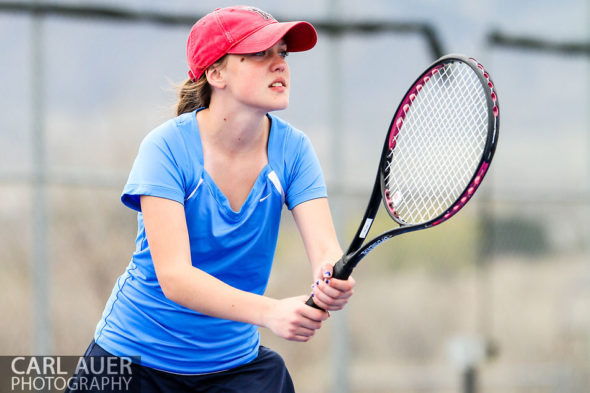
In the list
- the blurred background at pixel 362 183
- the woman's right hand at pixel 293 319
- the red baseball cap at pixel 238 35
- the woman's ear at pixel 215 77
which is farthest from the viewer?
the blurred background at pixel 362 183

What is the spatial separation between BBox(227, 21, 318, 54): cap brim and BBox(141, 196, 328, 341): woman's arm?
0.50 m

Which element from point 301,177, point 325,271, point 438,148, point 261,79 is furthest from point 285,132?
point 438,148

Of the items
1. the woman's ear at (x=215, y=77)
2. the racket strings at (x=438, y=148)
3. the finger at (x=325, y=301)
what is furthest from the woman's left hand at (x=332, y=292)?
the woman's ear at (x=215, y=77)

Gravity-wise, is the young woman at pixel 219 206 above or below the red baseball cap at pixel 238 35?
below

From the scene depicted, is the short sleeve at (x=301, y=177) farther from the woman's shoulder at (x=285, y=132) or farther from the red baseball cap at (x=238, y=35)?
the red baseball cap at (x=238, y=35)

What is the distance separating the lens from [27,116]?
14.7 ft

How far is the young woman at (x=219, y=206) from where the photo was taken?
2.51 meters

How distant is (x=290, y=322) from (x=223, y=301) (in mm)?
191

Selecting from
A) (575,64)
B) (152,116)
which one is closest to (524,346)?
(575,64)

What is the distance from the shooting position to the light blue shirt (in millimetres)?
2592

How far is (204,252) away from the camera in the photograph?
2625mm

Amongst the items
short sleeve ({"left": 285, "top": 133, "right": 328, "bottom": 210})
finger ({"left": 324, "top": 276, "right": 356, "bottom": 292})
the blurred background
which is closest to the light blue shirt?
short sleeve ({"left": 285, "top": 133, "right": 328, "bottom": 210})

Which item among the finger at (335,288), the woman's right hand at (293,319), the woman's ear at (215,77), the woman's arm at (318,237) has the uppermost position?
the woman's ear at (215,77)

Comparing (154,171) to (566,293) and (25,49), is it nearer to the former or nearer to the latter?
(25,49)
